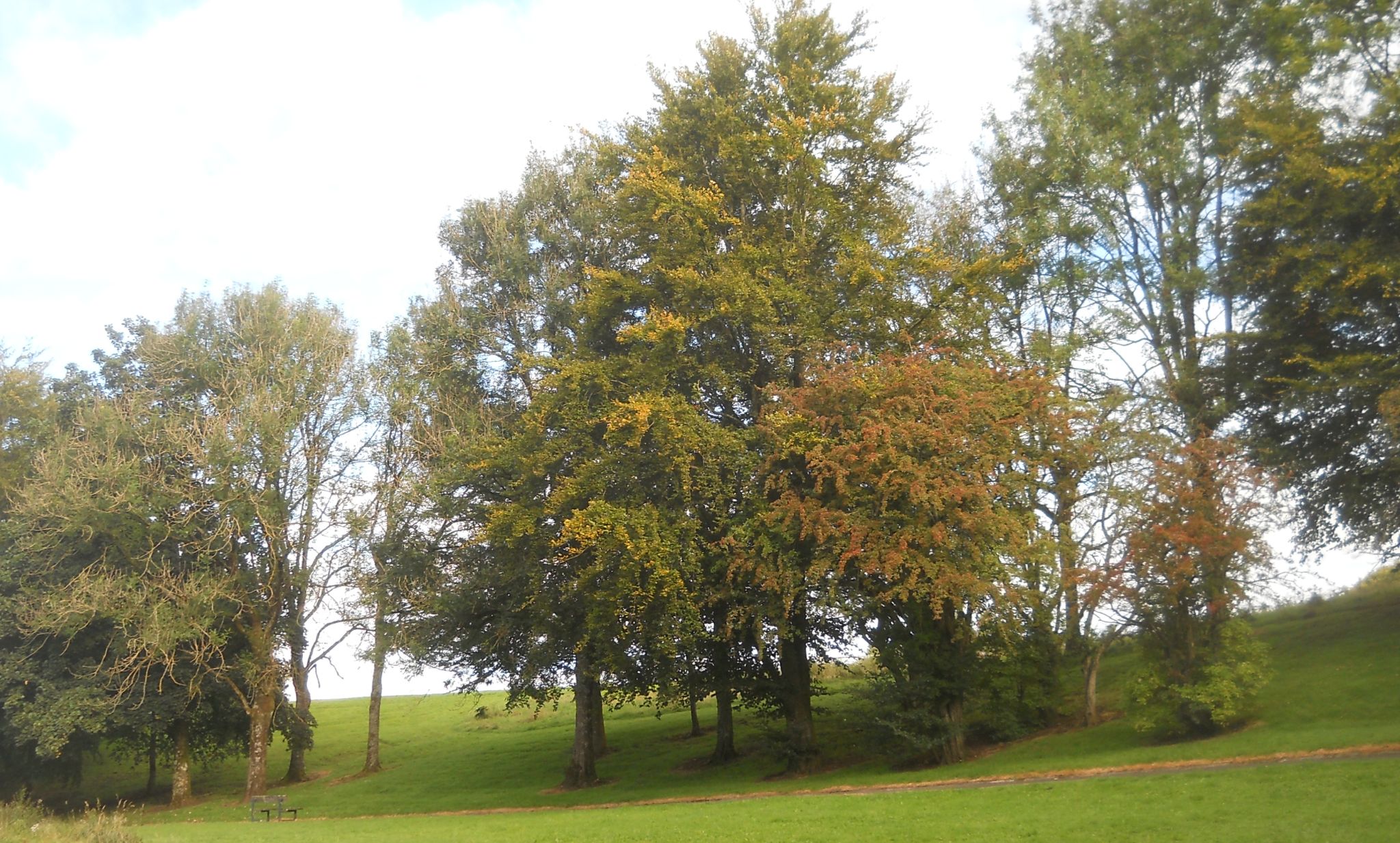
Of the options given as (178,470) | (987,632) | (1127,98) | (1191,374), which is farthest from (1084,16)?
(178,470)

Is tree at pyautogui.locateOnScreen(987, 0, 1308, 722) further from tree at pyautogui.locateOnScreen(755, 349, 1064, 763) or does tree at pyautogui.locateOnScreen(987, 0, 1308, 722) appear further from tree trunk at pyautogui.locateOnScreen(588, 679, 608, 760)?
tree trunk at pyautogui.locateOnScreen(588, 679, 608, 760)

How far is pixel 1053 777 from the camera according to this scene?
65.8 feet

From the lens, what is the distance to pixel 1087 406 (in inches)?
1075

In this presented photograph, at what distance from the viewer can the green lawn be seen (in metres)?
13.6

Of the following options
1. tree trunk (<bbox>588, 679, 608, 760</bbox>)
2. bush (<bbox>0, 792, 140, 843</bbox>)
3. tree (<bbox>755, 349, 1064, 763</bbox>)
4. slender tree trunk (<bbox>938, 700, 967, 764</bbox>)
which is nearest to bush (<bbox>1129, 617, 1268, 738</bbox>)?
tree (<bbox>755, 349, 1064, 763</bbox>)

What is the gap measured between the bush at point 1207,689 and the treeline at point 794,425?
0.31 ft

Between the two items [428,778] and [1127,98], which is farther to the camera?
[428,778]

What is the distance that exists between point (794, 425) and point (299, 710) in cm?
2950

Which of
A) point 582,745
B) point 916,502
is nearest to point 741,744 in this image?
point 582,745

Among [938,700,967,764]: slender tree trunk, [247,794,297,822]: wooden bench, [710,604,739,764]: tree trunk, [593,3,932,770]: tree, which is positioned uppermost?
[593,3,932,770]: tree

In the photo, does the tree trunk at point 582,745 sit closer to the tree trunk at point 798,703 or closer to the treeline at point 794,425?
the treeline at point 794,425

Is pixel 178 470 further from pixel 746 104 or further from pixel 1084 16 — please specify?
pixel 1084 16

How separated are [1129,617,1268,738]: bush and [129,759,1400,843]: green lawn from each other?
13.2 feet

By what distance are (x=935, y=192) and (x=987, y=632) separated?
59.5 feet
